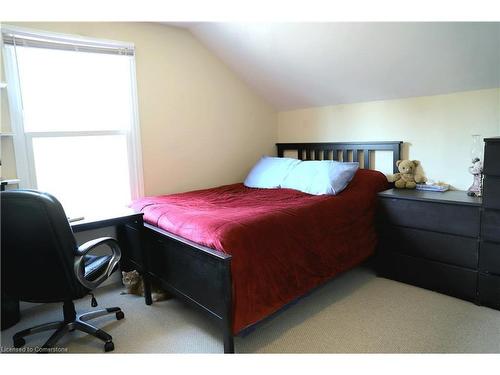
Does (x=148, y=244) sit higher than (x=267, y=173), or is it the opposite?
(x=267, y=173)

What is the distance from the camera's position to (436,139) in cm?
283

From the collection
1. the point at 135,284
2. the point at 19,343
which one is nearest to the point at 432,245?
the point at 135,284

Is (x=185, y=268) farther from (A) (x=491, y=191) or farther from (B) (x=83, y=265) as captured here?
(A) (x=491, y=191)

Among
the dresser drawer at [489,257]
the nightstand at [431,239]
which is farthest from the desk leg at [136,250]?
the dresser drawer at [489,257]

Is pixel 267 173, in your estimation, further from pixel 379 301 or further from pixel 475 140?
pixel 475 140

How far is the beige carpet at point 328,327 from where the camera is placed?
1912 millimetres

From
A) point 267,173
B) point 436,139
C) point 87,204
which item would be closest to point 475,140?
point 436,139

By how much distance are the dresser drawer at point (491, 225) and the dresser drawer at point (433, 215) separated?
0.04 meters

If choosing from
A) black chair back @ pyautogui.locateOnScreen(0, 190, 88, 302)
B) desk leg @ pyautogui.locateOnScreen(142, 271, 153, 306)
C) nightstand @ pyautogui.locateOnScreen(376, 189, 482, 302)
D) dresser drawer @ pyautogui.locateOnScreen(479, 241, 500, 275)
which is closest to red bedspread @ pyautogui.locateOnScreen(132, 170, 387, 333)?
nightstand @ pyautogui.locateOnScreen(376, 189, 482, 302)

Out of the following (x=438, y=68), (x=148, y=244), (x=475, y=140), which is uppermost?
(x=438, y=68)

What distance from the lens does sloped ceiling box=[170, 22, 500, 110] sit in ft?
7.61

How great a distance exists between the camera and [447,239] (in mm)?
2398
